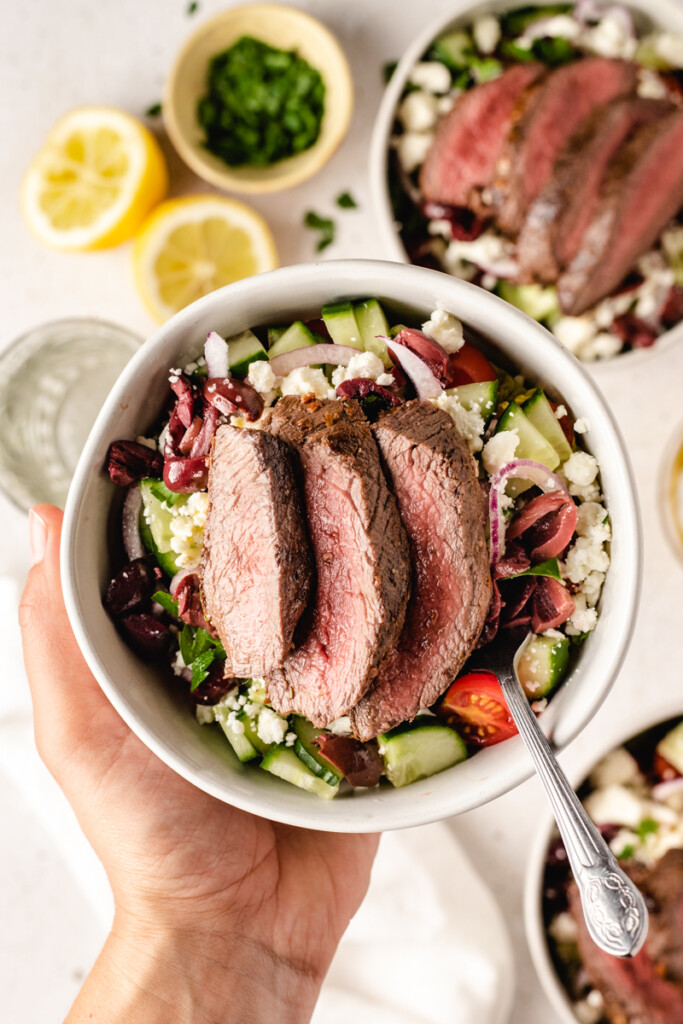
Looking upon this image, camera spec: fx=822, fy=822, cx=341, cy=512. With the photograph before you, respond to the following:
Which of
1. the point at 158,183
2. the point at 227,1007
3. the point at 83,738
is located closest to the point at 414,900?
the point at 227,1007

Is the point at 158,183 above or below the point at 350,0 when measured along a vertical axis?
below

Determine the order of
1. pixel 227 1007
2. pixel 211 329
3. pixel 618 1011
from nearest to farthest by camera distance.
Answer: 1. pixel 211 329
2. pixel 227 1007
3. pixel 618 1011

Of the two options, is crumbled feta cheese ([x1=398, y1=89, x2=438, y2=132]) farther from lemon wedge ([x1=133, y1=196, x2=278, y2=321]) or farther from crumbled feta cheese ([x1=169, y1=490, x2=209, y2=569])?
crumbled feta cheese ([x1=169, y1=490, x2=209, y2=569])

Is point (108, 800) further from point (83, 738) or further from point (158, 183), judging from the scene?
point (158, 183)

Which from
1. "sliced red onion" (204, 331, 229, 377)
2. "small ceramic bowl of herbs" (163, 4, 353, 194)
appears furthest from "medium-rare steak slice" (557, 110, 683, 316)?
"sliced red onion" (204, 331, 229, 377)

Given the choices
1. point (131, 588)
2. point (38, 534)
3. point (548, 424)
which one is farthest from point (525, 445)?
point (38, 534)

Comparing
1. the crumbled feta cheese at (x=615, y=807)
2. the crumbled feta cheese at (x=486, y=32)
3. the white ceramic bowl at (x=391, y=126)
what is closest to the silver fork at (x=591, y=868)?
the crumbled feta cheese at (x=615, y=807)

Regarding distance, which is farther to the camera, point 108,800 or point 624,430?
point 624,430

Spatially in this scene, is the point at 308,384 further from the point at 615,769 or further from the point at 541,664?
the point at 615,769
